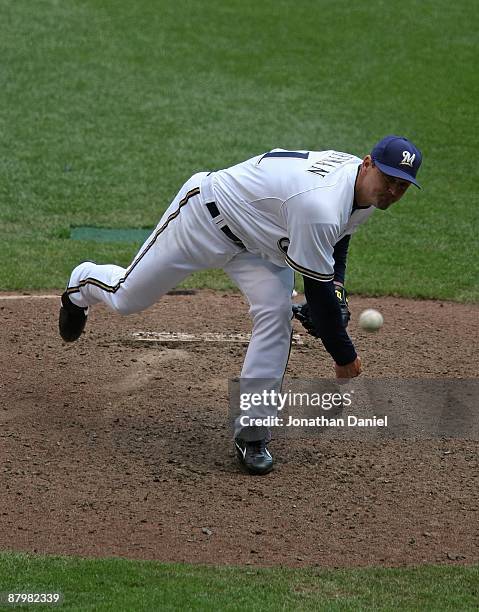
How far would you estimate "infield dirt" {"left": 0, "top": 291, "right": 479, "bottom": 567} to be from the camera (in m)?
5.29

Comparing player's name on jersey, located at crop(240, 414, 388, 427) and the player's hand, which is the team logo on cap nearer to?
the player's hand

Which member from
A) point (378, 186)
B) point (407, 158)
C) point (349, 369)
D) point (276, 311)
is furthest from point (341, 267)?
point (407, 158)

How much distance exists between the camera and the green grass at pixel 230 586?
4.61 meters

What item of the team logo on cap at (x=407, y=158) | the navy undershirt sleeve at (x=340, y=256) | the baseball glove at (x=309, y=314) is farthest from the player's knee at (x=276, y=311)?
the team logo on cap at (x=407, y=158)

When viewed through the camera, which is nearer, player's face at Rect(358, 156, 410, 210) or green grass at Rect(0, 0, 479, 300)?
player's face at Rect(358, 156, 410, 210)

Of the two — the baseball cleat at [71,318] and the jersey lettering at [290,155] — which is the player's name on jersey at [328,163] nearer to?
the jersey lettering at [290,155]

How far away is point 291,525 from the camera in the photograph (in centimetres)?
547

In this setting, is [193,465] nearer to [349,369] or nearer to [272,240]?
[349,369]

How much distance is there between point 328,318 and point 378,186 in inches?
28.3

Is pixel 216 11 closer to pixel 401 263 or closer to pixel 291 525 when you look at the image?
pixel 401 263

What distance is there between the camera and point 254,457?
6039 mm

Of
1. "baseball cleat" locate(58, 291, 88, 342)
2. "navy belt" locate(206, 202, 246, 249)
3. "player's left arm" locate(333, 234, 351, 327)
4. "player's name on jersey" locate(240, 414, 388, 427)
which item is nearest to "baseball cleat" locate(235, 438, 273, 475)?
"player's name on jersey" locate(240, 414, 388, 427)

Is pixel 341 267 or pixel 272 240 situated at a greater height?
pixel 272 240

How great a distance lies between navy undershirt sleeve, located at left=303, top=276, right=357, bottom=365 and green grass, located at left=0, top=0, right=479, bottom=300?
138 inches
